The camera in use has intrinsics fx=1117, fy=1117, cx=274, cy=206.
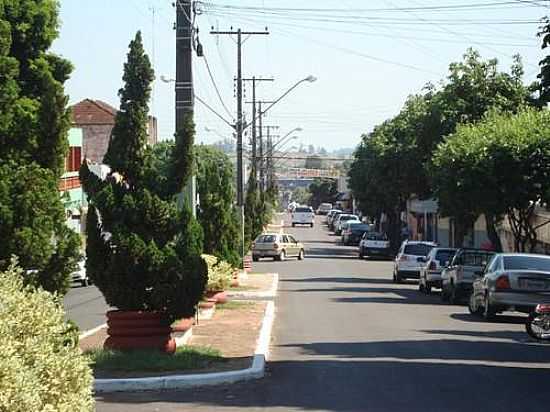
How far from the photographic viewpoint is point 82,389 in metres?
8.05

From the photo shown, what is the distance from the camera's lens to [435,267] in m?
36.2

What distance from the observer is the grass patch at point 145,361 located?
48.8 ft

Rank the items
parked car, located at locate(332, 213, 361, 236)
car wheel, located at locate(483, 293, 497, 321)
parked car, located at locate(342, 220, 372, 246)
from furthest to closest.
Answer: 1. parked car, located at locate(332, 213, 361, 236)
2. parked car, located at locate(342, 220, 372, 246)
3. car wheel, located at locate(483, 293, 497, 321)

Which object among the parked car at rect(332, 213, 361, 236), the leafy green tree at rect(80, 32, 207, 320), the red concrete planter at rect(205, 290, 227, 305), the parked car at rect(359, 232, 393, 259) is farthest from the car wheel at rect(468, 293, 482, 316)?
the parked car at rect(332, 213, 361, 236)

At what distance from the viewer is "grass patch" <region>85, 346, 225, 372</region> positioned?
14867 millimetres

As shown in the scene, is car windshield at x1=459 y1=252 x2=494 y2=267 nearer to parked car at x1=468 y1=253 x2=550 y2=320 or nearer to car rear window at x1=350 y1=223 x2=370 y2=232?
parked car at x1=468 y1=253 x2=550 y2=320

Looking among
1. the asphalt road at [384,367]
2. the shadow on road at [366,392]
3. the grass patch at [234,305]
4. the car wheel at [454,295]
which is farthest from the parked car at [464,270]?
the shadow on road at [366,392]

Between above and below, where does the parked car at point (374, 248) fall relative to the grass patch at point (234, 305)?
below

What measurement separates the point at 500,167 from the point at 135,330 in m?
20.9

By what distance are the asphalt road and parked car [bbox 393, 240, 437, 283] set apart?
12.1 meters

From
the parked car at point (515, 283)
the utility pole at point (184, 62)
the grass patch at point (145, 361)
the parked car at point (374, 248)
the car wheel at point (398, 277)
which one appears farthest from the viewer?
the parked car at point (374, 248)

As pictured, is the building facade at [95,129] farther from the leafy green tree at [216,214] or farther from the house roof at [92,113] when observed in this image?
the leafy green tree at [216,214]

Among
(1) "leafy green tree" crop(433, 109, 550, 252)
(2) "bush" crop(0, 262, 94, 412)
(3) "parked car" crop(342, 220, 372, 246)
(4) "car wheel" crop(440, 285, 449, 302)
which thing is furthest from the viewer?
(3) "parked car" crop(342, 220, 372, 246)

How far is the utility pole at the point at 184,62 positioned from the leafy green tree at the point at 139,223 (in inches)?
134
